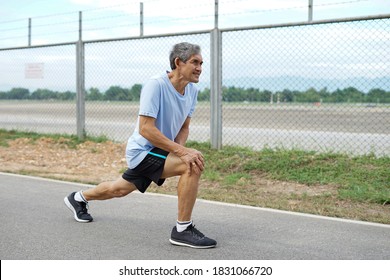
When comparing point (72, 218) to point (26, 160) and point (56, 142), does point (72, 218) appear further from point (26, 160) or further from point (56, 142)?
point (56, 142)

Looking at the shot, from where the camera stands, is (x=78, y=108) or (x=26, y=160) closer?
(x=26, y=160)

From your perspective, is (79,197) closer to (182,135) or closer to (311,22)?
(182,135)

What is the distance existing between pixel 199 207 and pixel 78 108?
7.71 m

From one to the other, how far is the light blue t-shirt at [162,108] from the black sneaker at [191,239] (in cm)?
74

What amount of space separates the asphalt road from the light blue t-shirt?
0.80m

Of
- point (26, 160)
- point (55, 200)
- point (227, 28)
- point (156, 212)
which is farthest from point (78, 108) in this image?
point (156, 212)

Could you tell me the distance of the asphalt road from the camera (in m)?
5.26

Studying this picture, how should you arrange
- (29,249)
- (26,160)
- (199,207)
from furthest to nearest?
(26,160)
(199,207)
(29,249)

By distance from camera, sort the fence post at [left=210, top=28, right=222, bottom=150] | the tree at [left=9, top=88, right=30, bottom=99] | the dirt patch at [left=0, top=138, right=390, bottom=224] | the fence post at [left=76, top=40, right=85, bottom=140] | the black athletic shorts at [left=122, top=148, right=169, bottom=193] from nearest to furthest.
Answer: the black athletic shorts at [left=122, top=148, right=169, bottom=193] → the dirt patch at [left=0, top=138, right=390, bottom=224] → the fence post at [left=210, top=28, right=222, bottom=150] → the fence post at [left=76, top=40, right=85, bottom=140] → the tree at [left=9, top=88, right=30, bottom=99]

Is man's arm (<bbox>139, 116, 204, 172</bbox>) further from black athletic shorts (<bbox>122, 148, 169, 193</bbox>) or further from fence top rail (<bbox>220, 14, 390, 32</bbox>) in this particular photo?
fence top rail (<bbox>220, 14, 390, 32</bbox>)

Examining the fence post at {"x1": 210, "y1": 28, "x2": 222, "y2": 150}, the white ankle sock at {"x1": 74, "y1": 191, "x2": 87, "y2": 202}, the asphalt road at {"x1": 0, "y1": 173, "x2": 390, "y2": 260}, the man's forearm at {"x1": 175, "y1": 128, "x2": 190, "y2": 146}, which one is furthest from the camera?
the fence post at {"x1": 210, "y1": 28, "x2": 222, "y2": 150}

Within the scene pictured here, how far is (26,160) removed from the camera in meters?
12.2

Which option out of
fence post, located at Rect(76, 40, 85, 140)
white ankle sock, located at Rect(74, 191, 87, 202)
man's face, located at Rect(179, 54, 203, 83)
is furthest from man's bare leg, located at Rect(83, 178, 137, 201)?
fence post, located at Rect(76, 40, 85, 140)

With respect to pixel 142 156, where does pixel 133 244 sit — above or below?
below
